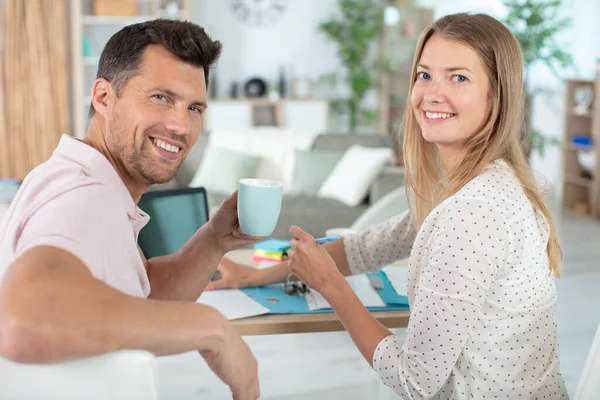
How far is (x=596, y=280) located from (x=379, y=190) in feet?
4.87

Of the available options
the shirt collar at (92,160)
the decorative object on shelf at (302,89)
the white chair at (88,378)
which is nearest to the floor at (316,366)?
the shirt collar at (92,160)

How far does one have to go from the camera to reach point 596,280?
4.59 meters

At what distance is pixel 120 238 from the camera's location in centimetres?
101

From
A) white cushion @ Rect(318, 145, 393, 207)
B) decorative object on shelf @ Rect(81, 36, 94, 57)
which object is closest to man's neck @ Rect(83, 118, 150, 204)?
white cushion @ Rect(318, 145, 393, 207)

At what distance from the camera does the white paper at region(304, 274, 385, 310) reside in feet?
5.48

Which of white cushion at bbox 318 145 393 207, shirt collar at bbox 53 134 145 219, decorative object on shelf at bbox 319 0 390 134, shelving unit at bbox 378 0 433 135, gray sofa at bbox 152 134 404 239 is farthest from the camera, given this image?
shelving unit at bbox 378 0 433 135

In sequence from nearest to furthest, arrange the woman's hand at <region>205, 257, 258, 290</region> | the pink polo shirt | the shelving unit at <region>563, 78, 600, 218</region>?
1. the pink polo shirt
2. the woman's hand at <region>205, 257, 258, 290</region>
3. the shelving unit at <region>563, 78, 600, 218</region>

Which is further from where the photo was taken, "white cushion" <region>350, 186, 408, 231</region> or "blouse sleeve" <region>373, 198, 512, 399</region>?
"white cushion" <region>350, 186, 408, 231</region>

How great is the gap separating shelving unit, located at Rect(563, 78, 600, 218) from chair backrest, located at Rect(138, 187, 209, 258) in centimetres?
518

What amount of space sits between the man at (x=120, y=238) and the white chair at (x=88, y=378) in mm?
18

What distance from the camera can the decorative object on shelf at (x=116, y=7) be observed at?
6688 mm

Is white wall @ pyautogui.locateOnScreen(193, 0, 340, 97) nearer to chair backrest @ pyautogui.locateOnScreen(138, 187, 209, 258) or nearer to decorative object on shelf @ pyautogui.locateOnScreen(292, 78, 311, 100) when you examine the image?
decorative object on shelf @ pyautogui.locateOnScreen(292, 78, 311, 100)

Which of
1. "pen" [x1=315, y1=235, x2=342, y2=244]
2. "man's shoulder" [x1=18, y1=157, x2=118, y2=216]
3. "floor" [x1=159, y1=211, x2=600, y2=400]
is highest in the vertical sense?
"man's shoulder" [x1=18, y1=157, x2=118, y2=216]

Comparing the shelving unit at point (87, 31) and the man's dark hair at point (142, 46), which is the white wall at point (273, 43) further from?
the man's dark hair at point (142, 46)
